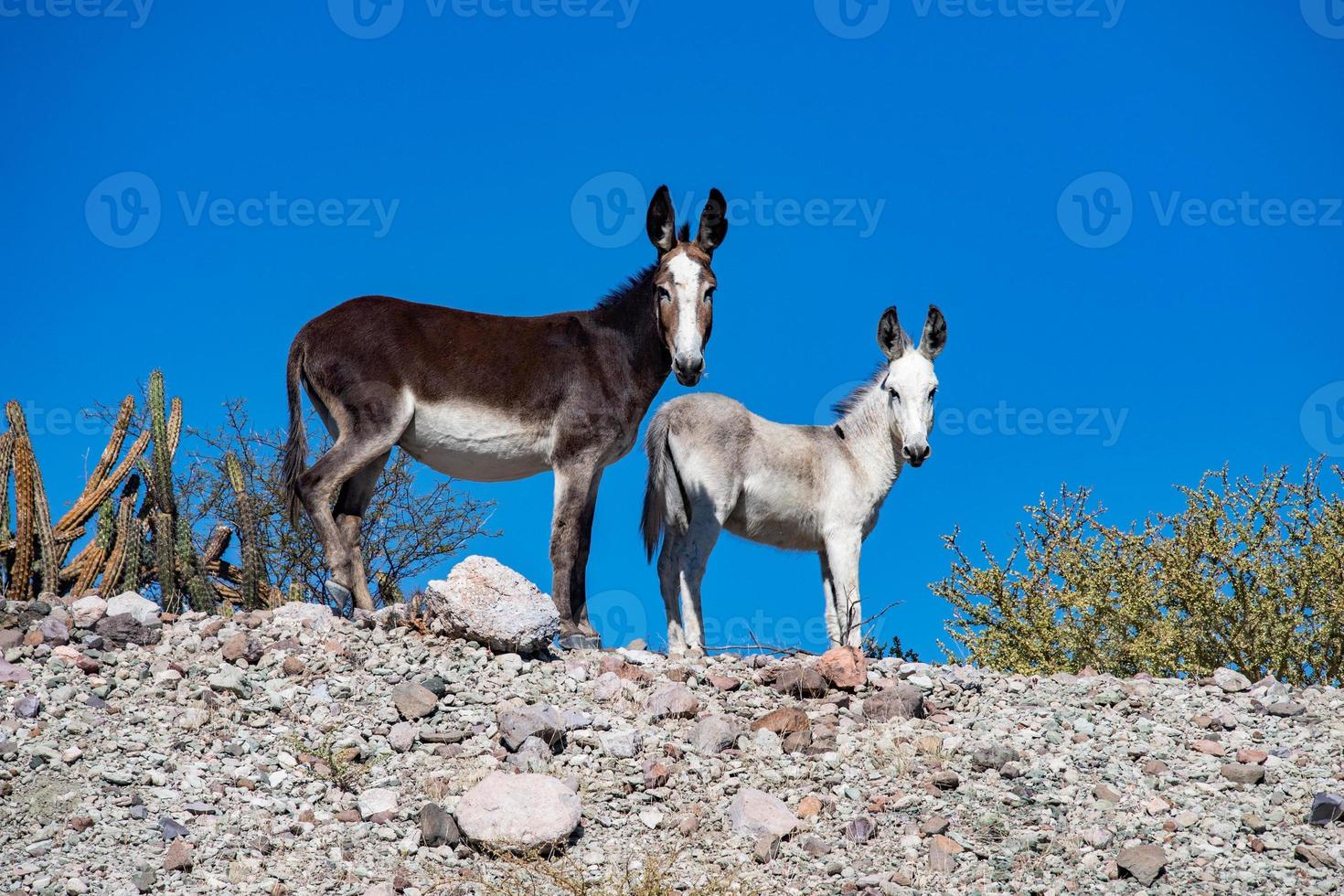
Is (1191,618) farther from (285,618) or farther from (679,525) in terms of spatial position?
(285,618)

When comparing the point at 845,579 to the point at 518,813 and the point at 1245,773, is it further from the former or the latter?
the point at 518,813

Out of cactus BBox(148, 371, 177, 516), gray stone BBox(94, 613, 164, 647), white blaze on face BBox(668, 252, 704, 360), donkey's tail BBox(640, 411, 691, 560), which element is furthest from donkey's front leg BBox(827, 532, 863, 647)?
cactus BBox(148, 371, 177, 516)

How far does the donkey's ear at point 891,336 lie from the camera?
1229 centimetres

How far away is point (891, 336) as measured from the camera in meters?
12.4

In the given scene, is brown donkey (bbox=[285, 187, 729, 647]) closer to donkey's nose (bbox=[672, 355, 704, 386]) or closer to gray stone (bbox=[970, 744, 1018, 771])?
donkey's nose (bbox=[672, 355, 704, 386])

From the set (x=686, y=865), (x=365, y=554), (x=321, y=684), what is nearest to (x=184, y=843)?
(x=321, y=684)

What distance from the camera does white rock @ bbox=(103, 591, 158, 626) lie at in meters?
10.8

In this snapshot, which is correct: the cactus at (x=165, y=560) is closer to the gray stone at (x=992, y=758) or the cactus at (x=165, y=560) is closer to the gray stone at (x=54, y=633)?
the gray stone at (x=54, y=633)

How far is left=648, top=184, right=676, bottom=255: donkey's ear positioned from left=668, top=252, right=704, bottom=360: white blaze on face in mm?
370

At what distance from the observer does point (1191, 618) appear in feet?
44.7

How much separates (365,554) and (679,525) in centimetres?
883

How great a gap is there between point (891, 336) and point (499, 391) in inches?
144

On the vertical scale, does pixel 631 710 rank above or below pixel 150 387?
below

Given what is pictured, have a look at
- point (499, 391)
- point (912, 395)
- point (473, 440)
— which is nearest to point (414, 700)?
point (473, 440)
